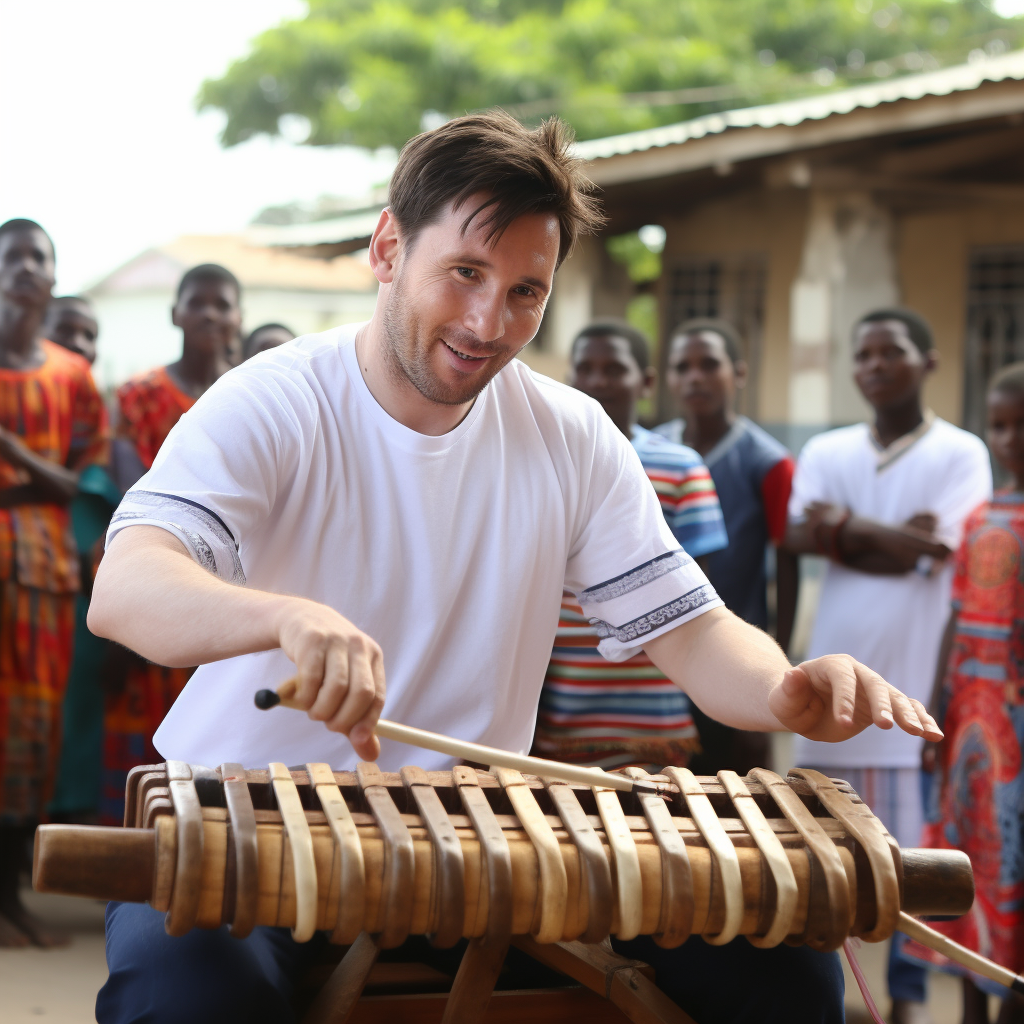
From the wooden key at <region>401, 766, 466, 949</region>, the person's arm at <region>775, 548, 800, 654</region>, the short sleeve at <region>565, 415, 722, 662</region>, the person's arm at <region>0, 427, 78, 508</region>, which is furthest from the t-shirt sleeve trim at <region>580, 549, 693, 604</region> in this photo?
the person's arm at <region>0, 427, 78, 508</region>

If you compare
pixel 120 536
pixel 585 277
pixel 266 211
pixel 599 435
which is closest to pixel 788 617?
pixel 599 435

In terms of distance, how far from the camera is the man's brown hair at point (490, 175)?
188cm

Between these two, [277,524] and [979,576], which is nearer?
[277,524]

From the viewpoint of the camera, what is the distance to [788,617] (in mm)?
4402

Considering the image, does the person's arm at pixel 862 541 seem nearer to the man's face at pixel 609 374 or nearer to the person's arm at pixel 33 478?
the man's face at pixel 609 374

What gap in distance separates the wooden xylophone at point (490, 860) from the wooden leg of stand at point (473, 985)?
0.40ft

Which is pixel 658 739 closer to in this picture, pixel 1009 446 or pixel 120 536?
pixel 1009 446

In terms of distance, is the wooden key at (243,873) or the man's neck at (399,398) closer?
the wooden key at (243,873)

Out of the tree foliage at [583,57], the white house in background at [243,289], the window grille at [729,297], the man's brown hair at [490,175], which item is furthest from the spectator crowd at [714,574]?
the white house in background at [243,289]

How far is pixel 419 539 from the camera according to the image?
77.7 inches

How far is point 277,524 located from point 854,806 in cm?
92

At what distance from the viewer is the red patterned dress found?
3.40 metres

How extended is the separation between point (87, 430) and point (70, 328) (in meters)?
1.28

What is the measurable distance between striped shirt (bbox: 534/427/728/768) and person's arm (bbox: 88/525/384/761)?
192cm
